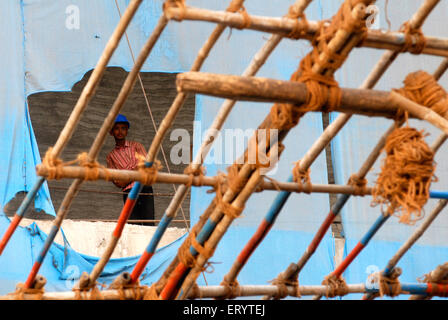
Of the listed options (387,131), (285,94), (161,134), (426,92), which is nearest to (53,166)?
(161,134)

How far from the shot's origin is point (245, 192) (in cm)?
445

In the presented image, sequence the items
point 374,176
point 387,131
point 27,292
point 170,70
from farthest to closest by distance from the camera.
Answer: point 170,70 < point 374,176 < point 27,292 < point 387,131

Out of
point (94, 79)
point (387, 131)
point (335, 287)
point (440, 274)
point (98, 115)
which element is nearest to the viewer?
point (94, 79)

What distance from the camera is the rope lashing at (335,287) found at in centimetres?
572

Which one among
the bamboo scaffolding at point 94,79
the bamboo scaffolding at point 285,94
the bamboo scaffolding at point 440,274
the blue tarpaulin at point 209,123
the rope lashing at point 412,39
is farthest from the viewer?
the blue tarpaulin at point 209,123

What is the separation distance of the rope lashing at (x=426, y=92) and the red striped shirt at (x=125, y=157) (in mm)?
4426

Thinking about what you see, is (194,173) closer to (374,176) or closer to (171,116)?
(171,116)

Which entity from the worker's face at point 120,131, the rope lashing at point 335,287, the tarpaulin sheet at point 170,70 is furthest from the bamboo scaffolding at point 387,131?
the worker's face at point 120,131

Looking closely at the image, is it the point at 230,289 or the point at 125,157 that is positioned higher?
the point at 125,157

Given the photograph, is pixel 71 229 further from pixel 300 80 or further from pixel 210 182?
pixel 300 80

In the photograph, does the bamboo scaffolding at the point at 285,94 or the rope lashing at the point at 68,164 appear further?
the rope lashing at the point at 68,164

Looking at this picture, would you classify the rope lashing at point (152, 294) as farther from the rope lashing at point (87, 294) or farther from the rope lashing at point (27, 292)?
the rope lashing at point (27, 292)

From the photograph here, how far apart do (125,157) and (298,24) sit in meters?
4.52

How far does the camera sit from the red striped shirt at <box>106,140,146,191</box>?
810 cm
